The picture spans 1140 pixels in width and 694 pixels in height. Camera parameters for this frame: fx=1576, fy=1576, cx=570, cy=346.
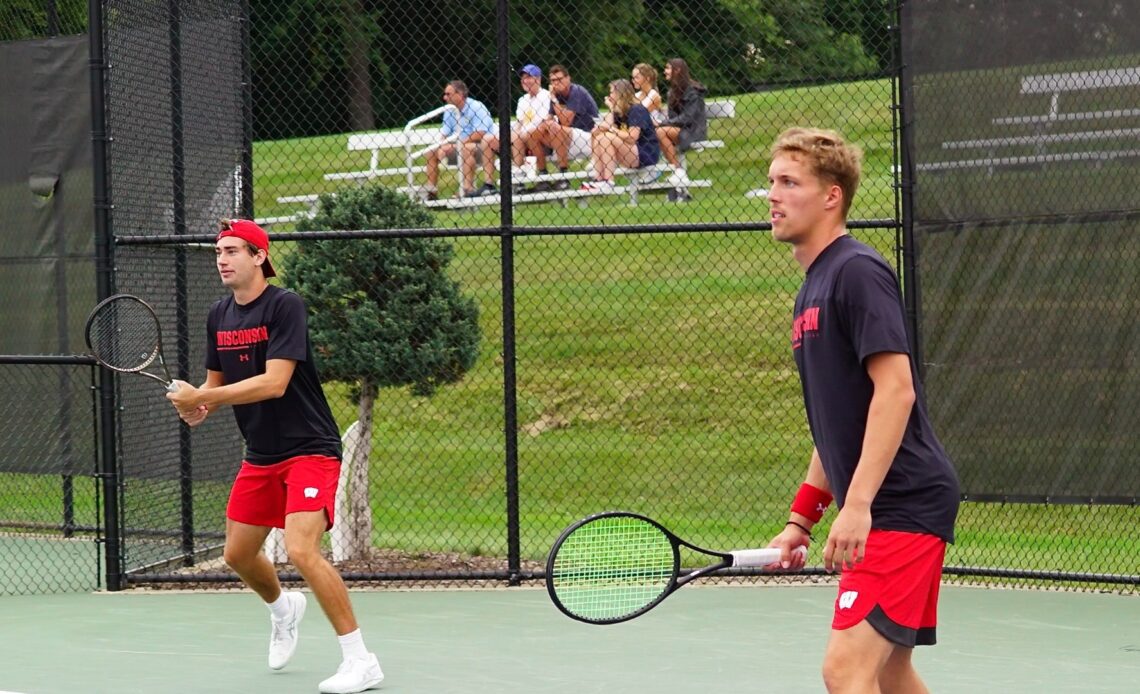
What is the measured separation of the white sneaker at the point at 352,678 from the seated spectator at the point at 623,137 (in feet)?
21.6

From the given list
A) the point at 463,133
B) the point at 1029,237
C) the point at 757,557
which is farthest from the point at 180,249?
the point at 757,557

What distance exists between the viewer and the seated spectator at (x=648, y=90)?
11180mm

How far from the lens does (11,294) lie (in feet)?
31.3

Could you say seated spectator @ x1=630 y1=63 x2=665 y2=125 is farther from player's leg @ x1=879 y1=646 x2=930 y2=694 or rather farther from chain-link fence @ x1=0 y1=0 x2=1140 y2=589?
player's leg @ x1=879 y1=646 x2=930 y2=694

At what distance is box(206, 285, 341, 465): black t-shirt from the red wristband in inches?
100

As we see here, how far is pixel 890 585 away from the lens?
364 centimetres

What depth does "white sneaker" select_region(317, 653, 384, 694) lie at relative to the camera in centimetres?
590

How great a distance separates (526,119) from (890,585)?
9383 millimetres

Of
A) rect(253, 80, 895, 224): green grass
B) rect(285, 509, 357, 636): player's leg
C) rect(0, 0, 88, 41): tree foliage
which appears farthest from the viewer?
rect(253, 80, 895, 224): green grass

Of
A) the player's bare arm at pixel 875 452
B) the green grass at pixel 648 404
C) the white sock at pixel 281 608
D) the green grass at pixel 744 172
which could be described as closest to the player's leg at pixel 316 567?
the white sock at pixel 281 608

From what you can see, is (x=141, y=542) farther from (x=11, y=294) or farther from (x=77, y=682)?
(x=77, y=682)

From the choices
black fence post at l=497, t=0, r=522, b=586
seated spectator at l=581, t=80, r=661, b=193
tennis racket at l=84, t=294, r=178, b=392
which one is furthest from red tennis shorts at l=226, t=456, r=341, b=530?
seated spectator at l=581, t=80, r=661, b=193

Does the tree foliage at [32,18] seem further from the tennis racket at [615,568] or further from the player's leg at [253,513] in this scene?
the tennis racket at [615,568]

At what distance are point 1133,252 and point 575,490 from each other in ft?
17.0
